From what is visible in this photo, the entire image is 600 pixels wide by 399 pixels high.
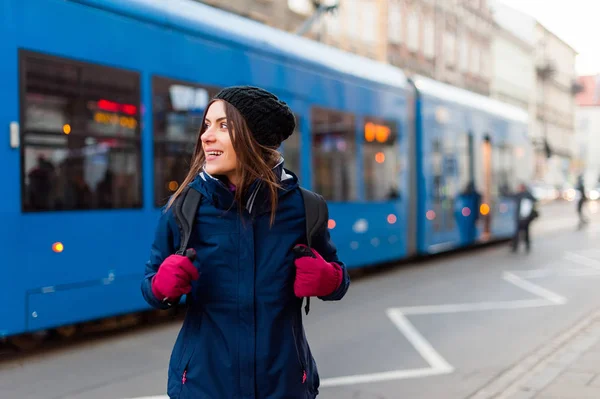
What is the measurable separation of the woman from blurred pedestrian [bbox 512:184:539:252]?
15.5 m

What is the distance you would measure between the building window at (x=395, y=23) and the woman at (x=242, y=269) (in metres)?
36.2

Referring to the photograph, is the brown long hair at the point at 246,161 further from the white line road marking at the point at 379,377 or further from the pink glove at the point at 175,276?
the white line road marking at the point at 379,377

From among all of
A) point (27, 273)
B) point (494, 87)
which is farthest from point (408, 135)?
point (494, 87)

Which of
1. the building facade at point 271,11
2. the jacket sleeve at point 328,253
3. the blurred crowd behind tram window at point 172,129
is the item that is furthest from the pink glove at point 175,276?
the building facade at point 271,11

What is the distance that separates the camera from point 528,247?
57.7ft

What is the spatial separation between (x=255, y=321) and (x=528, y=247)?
52.2ft

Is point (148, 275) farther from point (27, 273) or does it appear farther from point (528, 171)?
point (528, 171)

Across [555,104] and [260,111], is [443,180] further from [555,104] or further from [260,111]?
[555,104]

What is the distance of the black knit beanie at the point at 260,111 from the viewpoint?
2598mm

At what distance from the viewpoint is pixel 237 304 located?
2557 millimetres

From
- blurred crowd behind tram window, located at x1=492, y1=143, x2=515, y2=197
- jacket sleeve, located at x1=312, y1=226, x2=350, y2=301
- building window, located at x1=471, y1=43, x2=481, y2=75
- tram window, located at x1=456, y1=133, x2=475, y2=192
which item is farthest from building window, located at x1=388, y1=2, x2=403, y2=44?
jacket sleeve, located at x1=312, y1=226, x2=350, y2=301

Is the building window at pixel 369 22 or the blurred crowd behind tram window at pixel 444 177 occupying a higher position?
the building window at pixel 369 22

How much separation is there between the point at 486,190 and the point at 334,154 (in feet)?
24.0

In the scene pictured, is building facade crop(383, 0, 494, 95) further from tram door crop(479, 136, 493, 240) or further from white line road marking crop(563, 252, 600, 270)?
white line road marking crop(563, 252, 600, 270)
